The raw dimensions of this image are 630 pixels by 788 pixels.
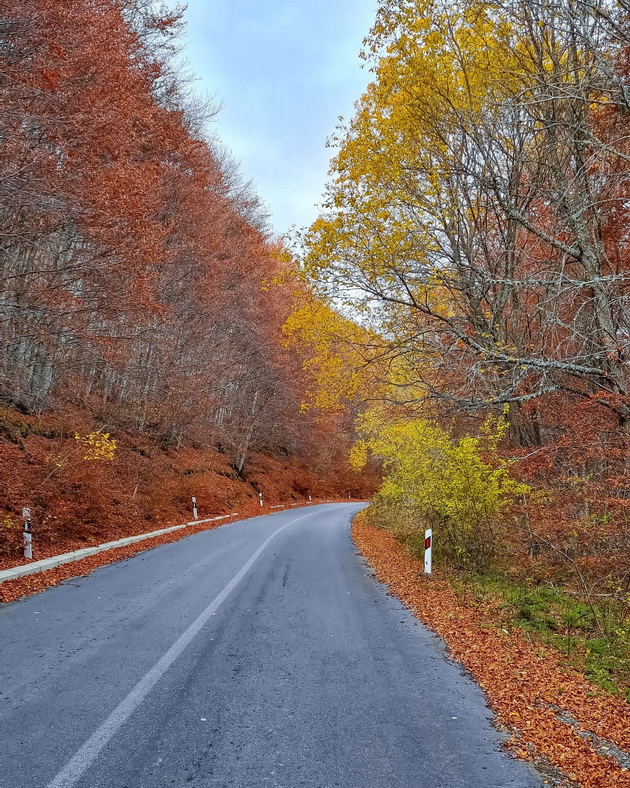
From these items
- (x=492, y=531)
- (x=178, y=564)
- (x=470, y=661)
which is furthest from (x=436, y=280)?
(x=178, y=564)

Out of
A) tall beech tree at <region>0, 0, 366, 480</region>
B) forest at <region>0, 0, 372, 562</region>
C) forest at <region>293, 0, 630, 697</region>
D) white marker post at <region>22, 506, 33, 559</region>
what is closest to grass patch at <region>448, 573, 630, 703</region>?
forest at <region>293, 0, 630, 697</region>

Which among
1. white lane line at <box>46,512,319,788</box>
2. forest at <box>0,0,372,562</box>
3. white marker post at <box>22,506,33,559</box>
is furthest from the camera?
forest at <box>0,0,372,562</box>

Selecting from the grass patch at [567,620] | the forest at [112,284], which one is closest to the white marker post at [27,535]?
the forest at [112,284]

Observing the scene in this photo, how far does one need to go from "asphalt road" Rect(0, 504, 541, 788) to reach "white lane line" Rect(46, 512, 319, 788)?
0.01 metres

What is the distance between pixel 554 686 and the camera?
4438 mm

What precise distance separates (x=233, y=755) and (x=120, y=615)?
3477 millimetres

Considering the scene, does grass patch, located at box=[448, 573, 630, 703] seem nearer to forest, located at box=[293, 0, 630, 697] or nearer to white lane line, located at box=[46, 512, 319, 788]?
forest, located at box=[293, 0, 630, 697]

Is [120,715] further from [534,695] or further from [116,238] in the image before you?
[116,238]

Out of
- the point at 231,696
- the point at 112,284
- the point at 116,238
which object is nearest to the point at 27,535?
the point at 112,284

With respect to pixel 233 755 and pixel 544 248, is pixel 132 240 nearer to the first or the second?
pixel 544 248

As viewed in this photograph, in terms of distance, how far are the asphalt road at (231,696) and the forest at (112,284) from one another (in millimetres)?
4876

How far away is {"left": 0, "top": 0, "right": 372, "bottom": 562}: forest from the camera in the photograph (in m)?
9.44

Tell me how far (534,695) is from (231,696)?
258 cm

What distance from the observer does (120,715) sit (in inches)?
140
